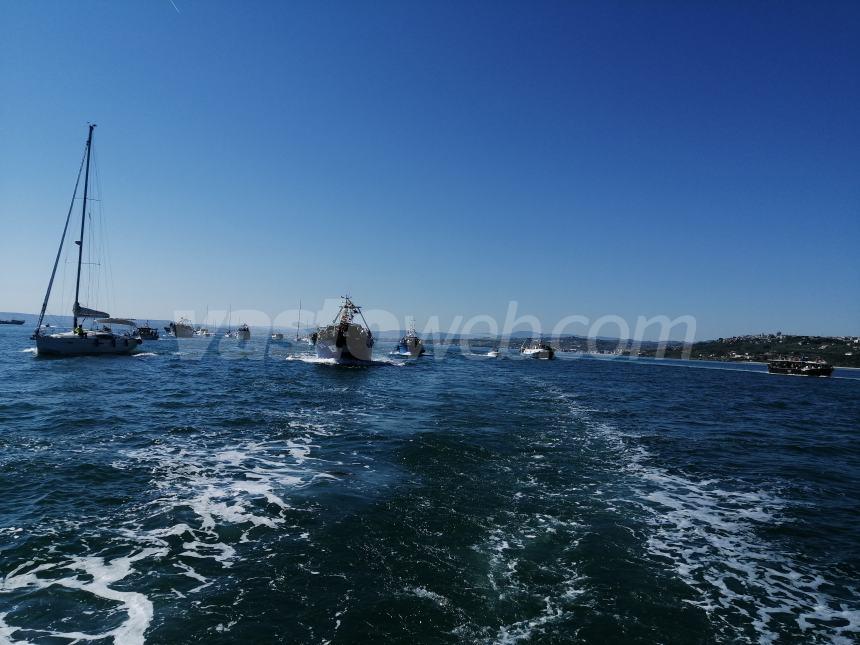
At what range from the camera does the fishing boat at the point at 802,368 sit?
86.2 meters

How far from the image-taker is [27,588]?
23.8 feet

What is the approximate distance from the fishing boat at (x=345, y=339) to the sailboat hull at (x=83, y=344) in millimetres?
26930

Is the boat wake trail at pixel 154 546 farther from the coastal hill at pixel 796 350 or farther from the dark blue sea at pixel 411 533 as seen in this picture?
the coastal hill at pixel 796 350

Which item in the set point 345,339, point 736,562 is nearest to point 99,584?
point 736,562

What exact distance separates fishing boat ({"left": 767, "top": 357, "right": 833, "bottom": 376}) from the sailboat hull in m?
130

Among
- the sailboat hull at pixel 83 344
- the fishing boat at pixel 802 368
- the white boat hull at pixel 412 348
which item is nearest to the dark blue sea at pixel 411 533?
the sailboat hull at pixel 83 344

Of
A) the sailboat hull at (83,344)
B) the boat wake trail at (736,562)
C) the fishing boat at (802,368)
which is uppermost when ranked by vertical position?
the fishing boat at (802,368)

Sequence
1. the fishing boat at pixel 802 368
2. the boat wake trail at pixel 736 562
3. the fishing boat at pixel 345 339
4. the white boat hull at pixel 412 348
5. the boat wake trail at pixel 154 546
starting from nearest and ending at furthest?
the boat wake trail at pixel 154 546 < the boat wake trail at pixel 736 562 < the fishing boat at pixel 345 339 < the fishing boat at pixel 802 368 < the white boat hull at pixel 412 348

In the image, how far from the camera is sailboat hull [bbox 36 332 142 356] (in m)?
47.9

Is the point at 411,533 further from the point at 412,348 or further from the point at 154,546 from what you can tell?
the point at 412,348

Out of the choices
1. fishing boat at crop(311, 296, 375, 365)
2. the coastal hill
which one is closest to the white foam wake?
fishing boat at crop(311, 296, 375, 365)

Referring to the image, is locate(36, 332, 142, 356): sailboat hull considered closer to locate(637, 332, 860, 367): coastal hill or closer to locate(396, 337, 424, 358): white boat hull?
locate(396, 337, 424, 358): white boat hull

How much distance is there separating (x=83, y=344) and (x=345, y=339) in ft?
107

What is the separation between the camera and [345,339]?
59.6m
